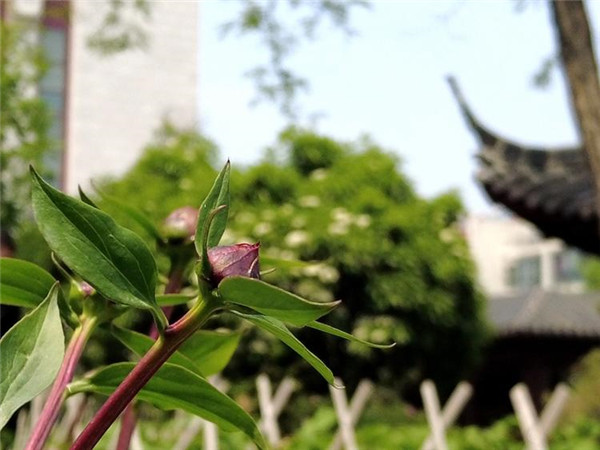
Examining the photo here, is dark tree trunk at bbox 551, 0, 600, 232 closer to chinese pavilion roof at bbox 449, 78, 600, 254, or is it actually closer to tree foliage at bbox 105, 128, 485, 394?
chinese pavilion roof at bbox 449, 78, 600, 254

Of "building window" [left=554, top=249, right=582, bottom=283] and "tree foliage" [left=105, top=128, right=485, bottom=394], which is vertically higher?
"tree foliage" [left=105, top=128, right=485, bottom=394]

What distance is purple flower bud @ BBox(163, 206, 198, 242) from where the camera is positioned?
1.36ft

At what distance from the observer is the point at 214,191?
26 centimetres

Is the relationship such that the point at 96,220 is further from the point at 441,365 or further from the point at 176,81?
the point at 176,81

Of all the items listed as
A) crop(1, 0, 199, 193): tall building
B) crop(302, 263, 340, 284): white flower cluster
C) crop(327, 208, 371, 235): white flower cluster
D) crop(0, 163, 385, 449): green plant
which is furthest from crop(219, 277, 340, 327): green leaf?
crop(1, 0, 199, 193): tall building

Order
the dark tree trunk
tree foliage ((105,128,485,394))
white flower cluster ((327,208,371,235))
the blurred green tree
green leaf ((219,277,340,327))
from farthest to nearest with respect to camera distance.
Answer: the blurred green tree
white flower cluster ((327,208,371,235))
tree foliage ((105,128,485,394))
the dark tree trunk
green leaf ((219,277,340,327))

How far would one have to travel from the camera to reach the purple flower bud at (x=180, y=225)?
414mm

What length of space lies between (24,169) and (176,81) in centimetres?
423

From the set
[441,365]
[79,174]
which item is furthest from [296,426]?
[79,174]

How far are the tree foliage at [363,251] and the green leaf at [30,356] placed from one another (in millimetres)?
5358

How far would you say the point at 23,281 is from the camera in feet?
0.99

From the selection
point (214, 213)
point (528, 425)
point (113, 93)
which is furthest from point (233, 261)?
point (113, 93)

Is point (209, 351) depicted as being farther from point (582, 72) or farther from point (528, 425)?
point (582, 72)

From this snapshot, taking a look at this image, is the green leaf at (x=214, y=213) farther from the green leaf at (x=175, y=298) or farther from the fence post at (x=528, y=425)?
the fence post at (x=528, y=425)
